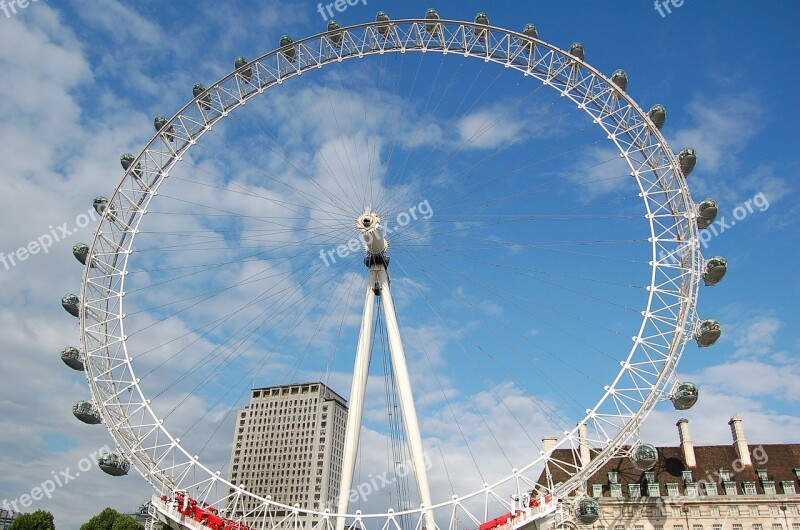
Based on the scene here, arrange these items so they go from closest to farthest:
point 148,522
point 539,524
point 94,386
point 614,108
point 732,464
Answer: point 539,524 < point 148,522 < point 94,386 < point 614,108 < point 732,464

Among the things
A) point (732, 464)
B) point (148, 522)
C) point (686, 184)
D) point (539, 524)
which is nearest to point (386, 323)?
point (539, 524)

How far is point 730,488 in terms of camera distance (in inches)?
2493

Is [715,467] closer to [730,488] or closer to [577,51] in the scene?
[730,488]

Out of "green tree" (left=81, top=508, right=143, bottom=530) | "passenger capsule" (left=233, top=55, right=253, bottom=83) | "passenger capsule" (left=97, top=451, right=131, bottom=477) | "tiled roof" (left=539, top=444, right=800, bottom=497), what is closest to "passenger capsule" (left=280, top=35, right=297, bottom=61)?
"passenger capsule" (left=233, top=55, right=253, bottom=83)

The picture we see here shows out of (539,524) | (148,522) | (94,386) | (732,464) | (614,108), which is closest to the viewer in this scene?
(539,524)

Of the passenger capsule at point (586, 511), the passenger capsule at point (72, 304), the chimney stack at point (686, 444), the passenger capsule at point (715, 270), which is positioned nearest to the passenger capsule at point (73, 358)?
the passenger capsule at point (72, 304)

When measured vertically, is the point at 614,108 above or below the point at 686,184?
above

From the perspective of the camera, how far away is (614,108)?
5188cm

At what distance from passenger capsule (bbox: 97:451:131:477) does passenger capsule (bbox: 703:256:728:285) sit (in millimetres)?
42167

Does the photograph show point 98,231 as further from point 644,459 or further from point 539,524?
point 644,459

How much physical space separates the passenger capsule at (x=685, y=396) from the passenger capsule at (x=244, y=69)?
136 feet

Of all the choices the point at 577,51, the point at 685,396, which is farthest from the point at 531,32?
the point at 685,396

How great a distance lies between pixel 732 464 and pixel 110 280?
6028 cm

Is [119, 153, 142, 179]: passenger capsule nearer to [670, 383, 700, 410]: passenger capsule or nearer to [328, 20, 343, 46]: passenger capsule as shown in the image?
[328, 20, 343, 46]: passenger capsule
